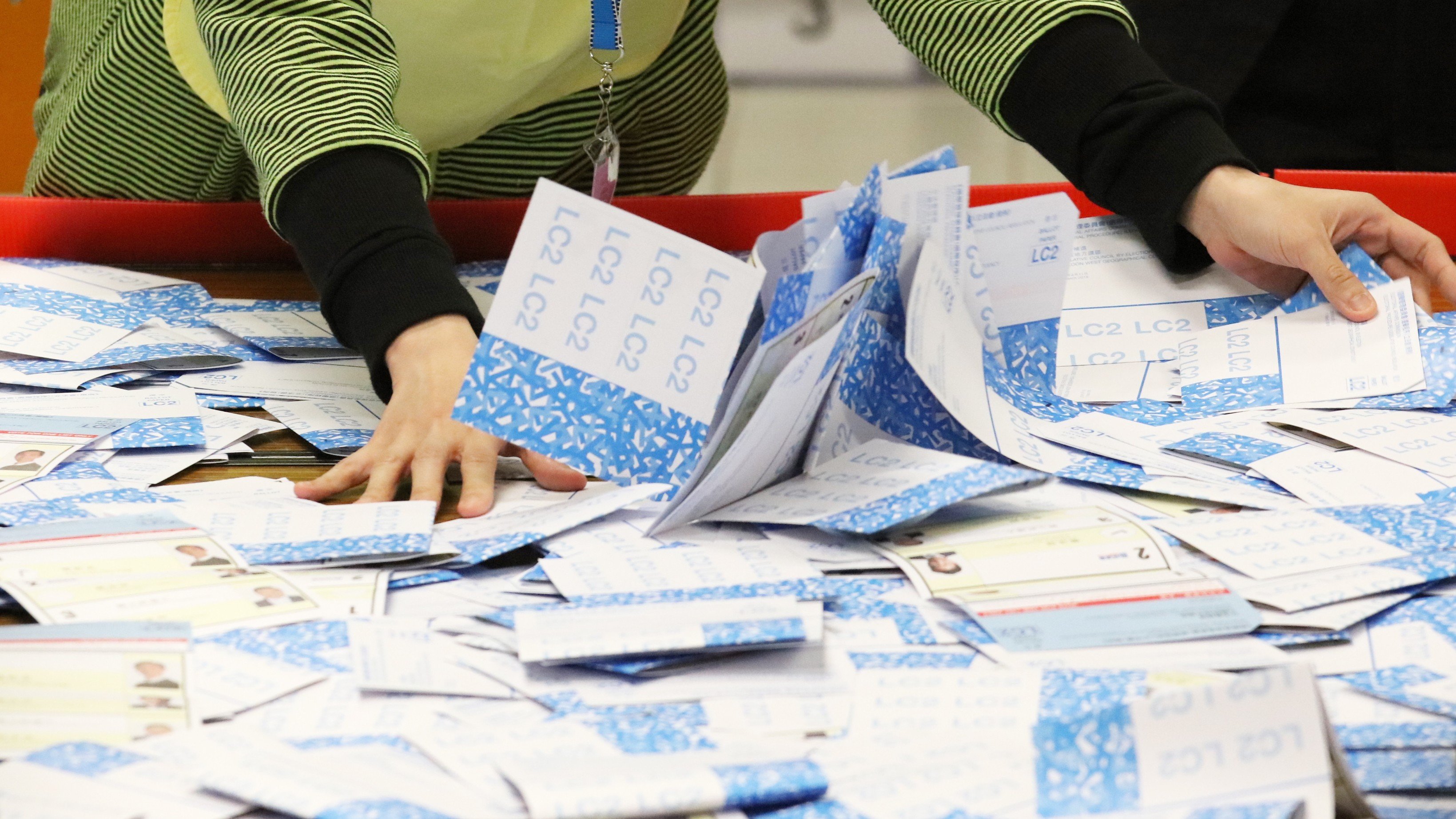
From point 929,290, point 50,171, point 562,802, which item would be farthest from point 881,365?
point 50,171

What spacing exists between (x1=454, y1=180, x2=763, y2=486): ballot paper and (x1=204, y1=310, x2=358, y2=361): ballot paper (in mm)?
405

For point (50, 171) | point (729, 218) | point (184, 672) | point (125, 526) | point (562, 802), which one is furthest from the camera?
point (50, 171)

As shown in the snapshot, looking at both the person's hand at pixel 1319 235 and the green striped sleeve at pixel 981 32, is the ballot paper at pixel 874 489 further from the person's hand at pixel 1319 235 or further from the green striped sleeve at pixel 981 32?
the green striped sleeve at pixel 981 32

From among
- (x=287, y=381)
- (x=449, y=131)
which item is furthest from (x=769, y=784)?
(x=449, y=131)

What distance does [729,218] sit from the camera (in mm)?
1549

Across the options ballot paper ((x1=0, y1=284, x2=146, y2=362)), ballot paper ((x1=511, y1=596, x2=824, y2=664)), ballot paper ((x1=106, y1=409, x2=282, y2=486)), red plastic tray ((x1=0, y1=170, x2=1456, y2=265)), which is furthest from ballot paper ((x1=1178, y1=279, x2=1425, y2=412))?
ballot paper ((x1=0, y1=284, x2=146, y2=362))

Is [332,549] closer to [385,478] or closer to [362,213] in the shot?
[385,478]

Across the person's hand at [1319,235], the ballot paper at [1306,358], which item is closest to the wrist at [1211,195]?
the person's hand at [1319,235]

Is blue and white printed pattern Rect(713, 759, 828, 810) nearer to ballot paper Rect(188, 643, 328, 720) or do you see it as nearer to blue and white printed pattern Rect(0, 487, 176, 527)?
ballot paper Rect(188, 643, 328, 720)

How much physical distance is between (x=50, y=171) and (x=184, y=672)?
4.28ft

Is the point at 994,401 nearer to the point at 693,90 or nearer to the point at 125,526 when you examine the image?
the point at 125,526

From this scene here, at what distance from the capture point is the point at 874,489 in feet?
2.60

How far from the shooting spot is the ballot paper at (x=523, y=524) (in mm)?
754

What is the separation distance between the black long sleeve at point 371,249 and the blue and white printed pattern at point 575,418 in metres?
0.17
